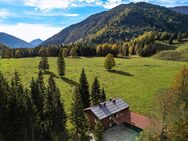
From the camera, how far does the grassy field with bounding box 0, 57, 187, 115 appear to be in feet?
262

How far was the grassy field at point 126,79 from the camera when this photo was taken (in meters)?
79.8

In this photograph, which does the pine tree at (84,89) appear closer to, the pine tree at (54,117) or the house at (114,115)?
the house at (114,115)

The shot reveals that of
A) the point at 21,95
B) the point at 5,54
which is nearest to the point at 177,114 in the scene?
the point at 21,95

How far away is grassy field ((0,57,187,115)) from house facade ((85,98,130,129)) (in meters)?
Answer: 7.12

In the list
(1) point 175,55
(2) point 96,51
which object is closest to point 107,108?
(1) point 175,55

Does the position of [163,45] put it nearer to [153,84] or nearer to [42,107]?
[153,84]

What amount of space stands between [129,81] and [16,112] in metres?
61.1

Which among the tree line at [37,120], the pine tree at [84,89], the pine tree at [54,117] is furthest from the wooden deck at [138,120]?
the pine tree at [54,117]

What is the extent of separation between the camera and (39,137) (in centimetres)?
5222

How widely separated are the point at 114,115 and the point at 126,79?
4304cm

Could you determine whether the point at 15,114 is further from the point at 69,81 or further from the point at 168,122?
the point at 69,81

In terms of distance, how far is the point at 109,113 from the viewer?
6119 centimetres

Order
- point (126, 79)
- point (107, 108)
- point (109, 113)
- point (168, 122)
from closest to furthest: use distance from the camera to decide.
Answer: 1. point (168, 122)
2. point (109, 113)
3. point (107, 108)
4. point (126, 79)

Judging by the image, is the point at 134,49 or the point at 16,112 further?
the point at 134,49
